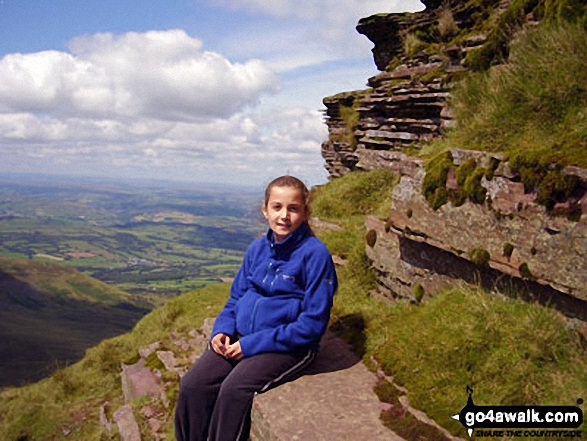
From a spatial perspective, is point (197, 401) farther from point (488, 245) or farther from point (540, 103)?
point (540, 103)

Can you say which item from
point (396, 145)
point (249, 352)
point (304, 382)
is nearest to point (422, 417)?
point (304, 382)

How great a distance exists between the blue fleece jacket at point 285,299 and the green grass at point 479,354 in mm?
1341

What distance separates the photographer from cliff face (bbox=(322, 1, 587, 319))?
4863mm

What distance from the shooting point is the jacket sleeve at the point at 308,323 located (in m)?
4.66

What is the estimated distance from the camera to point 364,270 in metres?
9.46

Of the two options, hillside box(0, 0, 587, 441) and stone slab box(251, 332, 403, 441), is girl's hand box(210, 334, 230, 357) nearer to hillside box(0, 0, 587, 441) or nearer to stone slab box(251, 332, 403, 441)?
stone slab box(251, 332, 403, 441)

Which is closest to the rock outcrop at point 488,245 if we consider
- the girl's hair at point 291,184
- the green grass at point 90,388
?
the girl's hair at point 291,184

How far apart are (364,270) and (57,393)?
35.8 ft

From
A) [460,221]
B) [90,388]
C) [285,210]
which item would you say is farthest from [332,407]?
[90,388]

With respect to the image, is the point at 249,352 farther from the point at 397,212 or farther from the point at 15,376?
the point at 15,376

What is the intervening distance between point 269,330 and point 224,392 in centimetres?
82

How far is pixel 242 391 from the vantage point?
14.8 ft

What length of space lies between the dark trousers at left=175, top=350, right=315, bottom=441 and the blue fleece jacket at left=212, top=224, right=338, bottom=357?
0.19 meters

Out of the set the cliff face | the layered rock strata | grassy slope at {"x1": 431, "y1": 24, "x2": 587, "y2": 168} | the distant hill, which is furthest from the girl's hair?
the distant hill
